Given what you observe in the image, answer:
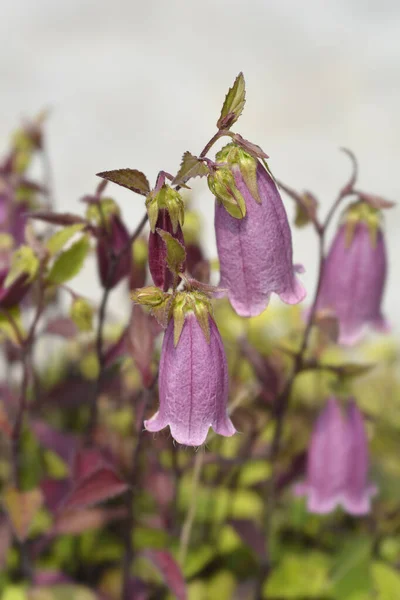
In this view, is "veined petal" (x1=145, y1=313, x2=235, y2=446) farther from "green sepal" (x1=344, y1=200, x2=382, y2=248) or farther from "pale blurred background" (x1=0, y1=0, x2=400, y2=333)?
"pale blurred background" (x1=0, y1=0, x2=400, y2=333)

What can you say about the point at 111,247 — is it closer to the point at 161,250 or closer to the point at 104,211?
the point at 104,211

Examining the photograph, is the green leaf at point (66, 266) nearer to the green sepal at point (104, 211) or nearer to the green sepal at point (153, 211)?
the green sepal at point (104, 211)

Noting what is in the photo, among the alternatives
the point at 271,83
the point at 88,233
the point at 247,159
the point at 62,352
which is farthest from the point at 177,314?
the point at 271,83

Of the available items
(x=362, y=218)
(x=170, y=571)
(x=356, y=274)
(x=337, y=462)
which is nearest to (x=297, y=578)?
(x=337, y=462)

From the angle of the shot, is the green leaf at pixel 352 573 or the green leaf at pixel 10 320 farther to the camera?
the green leaf at pixel 352 573

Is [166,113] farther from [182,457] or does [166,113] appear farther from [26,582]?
[26,582]

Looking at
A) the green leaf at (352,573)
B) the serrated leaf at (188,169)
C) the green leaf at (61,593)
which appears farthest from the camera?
the green leaf at (352,573)

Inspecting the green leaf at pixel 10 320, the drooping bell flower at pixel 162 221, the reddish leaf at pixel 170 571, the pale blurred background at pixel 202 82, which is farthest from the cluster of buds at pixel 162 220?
the pale blurred background at pixel 202 82

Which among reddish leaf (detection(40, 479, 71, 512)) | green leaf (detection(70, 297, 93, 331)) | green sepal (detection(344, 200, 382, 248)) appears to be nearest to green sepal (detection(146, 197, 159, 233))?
green leaf (detection(70, 297, 93, 331))
